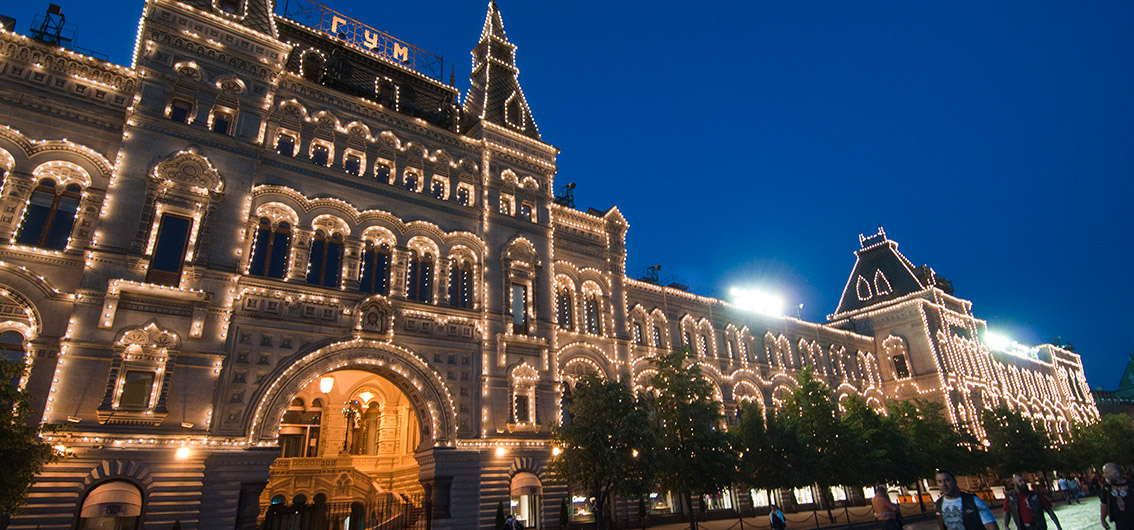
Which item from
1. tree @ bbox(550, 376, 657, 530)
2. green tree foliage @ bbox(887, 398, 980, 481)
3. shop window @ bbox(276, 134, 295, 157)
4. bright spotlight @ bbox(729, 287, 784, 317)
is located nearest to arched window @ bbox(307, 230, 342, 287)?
shop window @ bbox(276, 134, 295, 157)

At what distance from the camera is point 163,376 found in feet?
65.5

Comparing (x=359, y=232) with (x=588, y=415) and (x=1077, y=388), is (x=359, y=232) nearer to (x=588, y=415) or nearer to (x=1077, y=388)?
(x=588, y=415)

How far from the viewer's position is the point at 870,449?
32406mm

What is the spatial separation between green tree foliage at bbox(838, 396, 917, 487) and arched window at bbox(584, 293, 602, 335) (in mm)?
13255

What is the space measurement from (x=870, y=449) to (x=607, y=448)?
55.8 ft

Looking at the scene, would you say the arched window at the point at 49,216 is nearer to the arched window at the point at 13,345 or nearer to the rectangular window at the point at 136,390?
the arched window at the point at 13,345

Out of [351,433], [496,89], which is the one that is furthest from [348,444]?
[496,89]

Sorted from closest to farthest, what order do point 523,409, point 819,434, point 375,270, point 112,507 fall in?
point 112,507, point 375,270, point 523,409, point 819,434

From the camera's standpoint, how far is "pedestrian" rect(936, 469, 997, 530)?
8.07 m

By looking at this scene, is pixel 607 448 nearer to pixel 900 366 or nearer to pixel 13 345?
pixel 13 345

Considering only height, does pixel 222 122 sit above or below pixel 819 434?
above

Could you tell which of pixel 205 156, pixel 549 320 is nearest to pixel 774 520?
pixel 549 320

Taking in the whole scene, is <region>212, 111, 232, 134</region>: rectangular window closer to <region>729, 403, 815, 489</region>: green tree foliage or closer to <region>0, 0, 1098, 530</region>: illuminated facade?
<region>0, 0, 1098, 530</region>: illuminated facade

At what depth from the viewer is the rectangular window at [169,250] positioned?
2117 centimetres
